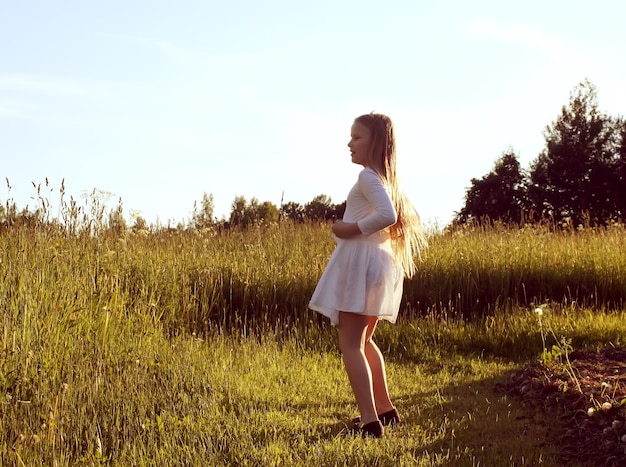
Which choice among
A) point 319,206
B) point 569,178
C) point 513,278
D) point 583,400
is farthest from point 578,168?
point 583,400

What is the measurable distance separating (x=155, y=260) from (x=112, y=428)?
15.3 feet

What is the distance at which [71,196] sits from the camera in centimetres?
609

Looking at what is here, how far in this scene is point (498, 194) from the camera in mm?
31562

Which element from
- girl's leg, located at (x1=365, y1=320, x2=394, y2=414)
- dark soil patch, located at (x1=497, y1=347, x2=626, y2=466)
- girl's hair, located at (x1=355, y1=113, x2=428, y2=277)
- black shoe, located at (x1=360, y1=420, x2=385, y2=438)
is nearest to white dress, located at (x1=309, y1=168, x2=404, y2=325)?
girl's hair, located at (x1=355, y1=113, x2=428, y2=277)

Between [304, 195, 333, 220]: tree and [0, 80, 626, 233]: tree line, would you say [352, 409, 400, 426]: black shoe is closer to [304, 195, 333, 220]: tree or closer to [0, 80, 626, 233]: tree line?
[304, 195, 333, 220]: tree

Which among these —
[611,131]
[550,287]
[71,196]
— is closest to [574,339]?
[550,287]

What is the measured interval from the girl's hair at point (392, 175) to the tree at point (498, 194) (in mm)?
27384

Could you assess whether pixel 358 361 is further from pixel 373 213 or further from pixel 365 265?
pixel 373 213

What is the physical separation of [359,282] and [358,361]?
44cm

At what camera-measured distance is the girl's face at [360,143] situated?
401 centimetres

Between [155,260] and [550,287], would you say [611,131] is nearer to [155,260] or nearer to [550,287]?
[550,287]

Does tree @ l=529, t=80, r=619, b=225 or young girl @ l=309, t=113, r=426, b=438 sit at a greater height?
tree @ l=529, t=80, r=619, b=225

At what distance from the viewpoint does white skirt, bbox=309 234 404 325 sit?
12.5 ft

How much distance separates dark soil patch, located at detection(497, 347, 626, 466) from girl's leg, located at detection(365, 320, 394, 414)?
108cm
